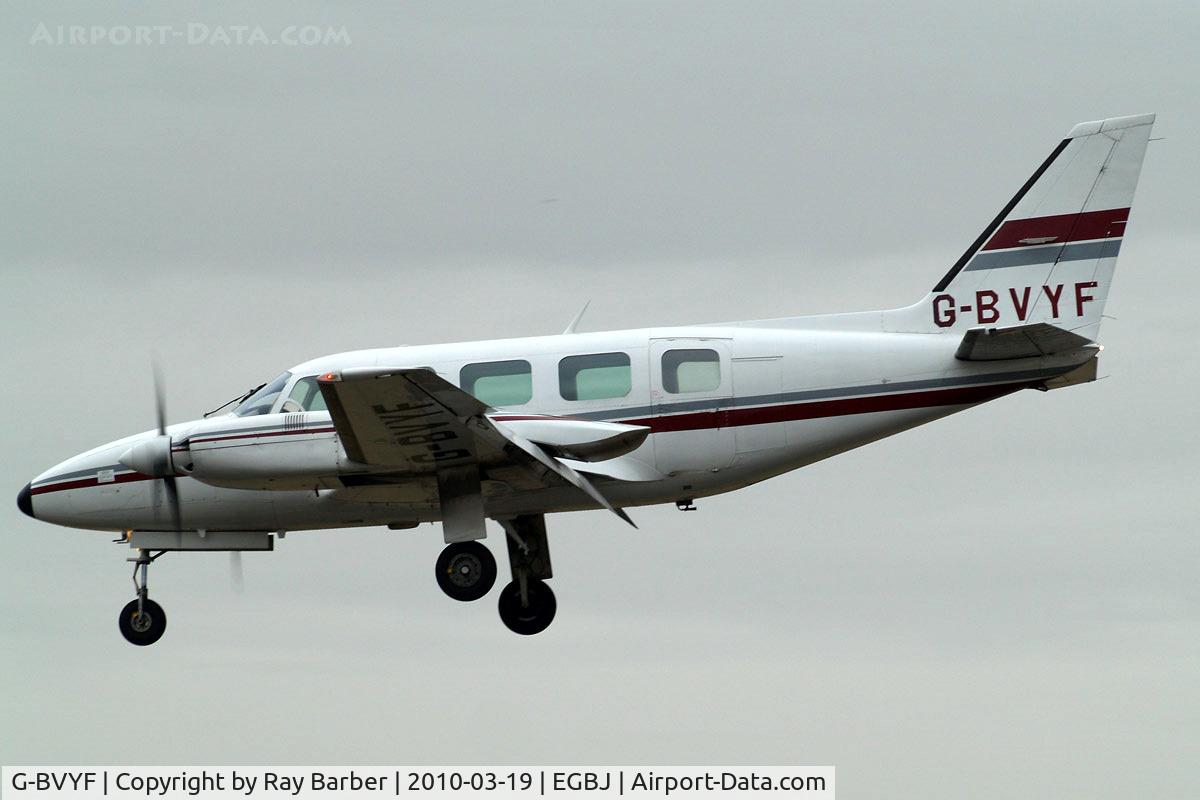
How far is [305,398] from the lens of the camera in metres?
31.0

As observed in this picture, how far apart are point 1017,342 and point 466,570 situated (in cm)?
890

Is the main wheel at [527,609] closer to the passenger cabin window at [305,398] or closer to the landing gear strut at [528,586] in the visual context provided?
the landing gear strut at [528,586]

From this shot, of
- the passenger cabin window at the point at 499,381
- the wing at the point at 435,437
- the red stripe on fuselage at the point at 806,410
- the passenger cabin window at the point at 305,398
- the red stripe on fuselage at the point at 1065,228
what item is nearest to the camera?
the wing at the point at 435,437

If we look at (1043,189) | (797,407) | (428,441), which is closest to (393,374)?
(428,441)

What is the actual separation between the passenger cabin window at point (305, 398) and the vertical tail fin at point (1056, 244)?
30.1ft

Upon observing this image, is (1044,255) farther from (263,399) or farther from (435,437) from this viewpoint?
(263,399)

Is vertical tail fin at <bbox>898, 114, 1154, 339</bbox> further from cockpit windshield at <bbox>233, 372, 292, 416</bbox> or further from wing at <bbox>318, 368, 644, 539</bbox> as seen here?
cockpit windshield at <bbox>233, 372, 292, 416</bbox>

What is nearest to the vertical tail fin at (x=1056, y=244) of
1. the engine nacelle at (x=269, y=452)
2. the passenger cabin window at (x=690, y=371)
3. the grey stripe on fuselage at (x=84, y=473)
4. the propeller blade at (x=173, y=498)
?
the passenger cabin window at (x=690, y=371)

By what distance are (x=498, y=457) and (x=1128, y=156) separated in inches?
425

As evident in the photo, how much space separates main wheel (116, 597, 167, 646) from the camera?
32.5 metres

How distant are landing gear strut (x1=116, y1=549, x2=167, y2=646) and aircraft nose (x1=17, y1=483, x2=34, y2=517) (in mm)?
1908

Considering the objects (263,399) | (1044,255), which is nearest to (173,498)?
(263,399)

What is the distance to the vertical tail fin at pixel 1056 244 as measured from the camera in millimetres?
30516

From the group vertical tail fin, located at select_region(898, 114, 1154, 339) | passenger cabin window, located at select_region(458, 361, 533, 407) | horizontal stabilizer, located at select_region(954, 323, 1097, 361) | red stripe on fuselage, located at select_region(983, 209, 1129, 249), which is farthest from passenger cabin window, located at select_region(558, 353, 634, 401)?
red stripe on fuselage, located at select_region(983, 209, 1129, 249)
